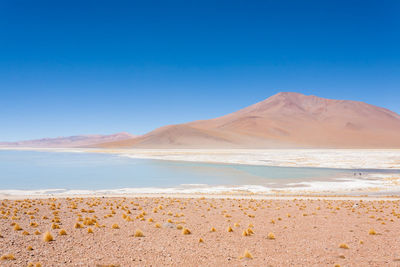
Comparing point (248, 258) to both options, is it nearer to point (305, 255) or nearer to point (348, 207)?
point (305, 255)

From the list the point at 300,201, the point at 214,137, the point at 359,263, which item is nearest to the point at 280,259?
the point at 359,263

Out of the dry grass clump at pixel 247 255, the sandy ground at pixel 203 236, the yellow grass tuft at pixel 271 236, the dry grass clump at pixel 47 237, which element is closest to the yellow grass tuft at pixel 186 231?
the sandy ground at pixel 203 236

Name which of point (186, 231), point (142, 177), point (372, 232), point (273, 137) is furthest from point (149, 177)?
point (273, 137)

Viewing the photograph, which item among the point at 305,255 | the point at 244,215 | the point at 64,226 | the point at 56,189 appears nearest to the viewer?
the point at 305,255

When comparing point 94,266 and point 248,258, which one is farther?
point 248,258

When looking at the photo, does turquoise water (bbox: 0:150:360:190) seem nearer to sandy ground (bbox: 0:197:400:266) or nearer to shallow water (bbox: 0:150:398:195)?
shallow water (bbox: 0:150:398:195)

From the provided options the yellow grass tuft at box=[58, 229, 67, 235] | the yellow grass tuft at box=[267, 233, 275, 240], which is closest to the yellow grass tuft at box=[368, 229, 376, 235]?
the yellow grass tuft at box=[267, 233, 275, 240]

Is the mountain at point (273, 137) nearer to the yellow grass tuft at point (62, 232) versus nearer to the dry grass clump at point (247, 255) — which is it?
the yellow grass tuft at point (62, 232)

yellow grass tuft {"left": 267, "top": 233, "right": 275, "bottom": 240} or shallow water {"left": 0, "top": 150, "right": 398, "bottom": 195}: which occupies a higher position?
shallow water {"left": 0, "top": 150, "right": 398, "bottom": 195}

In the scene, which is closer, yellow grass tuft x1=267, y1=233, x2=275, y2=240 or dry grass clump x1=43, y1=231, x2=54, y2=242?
dry grass clump x1=43, y1=231, x2=54, y2=242
